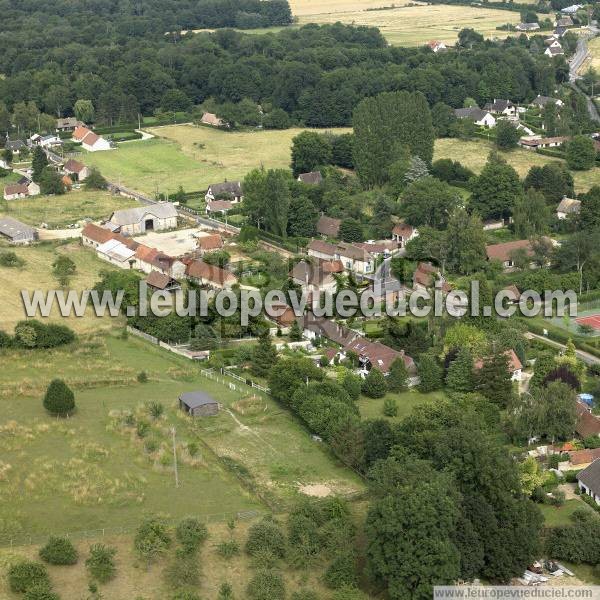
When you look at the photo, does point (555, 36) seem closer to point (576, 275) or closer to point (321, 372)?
point (576, 275)

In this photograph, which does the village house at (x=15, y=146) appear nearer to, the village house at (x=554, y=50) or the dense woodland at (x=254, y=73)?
the dense woodland at (x=254, y=73)

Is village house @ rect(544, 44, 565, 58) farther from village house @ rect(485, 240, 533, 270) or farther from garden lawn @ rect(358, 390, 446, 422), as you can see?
garden lawn @ rect(358, 390, 446, 422)

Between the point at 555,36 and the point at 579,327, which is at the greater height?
the point at 555,36

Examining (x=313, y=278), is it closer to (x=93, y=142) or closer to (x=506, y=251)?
(x=506, y=251)

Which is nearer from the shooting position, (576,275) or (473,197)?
(576,275)

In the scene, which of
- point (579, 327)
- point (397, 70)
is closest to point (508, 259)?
point (579, 327)

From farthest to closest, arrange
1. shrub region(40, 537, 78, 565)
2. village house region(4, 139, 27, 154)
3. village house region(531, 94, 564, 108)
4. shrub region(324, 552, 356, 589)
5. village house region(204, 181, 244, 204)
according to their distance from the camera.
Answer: village house region(531, 94, 564, 108)
village house region(4, 139, 27, 154)
village house region(204, 181, 244, 204)
shrub region(40, 537, 78, 565)
shrub region(324, 552, 356, 589)

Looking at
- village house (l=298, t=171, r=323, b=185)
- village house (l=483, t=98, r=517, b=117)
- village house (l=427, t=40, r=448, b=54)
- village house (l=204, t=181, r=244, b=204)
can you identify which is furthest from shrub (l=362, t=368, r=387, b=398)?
village house (l=427, t=40, r=448, b=54)
